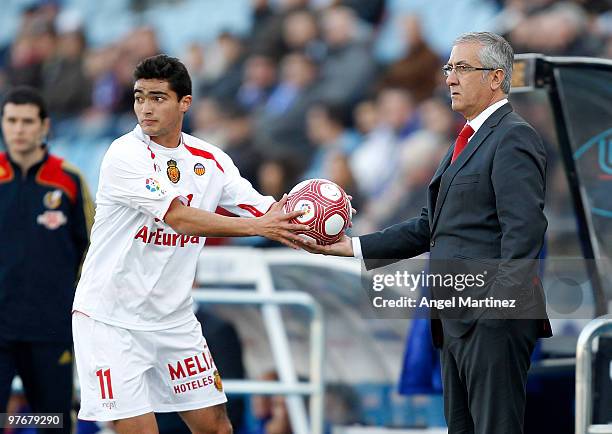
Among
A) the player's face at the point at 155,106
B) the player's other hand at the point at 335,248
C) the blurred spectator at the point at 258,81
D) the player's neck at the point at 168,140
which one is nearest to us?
the player's face at the point at 155,106

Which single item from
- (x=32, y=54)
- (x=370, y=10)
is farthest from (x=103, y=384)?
(x=32, y=54)

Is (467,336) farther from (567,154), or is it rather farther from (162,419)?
(162,419)

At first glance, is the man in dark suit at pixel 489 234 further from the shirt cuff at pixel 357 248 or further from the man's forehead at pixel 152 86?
the man's forehead at pixel 152 86

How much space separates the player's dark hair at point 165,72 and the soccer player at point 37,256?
1482 millimetres

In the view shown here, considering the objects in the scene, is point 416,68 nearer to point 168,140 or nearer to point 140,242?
point 168,140

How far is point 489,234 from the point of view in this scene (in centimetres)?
495

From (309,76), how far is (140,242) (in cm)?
757

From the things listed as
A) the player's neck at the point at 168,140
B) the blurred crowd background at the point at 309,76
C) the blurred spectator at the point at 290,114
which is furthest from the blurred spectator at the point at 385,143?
the player's neck at the point at 168,140

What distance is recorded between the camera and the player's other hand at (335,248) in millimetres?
5688

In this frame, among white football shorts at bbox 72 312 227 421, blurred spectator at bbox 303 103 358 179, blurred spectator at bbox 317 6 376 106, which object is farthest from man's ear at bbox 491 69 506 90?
blurred spectator at bbox 317 6 376 106

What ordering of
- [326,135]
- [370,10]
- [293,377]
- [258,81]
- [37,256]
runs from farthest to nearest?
[258,81] < [370,10] < [326,135] < [293,377] < [37,256]

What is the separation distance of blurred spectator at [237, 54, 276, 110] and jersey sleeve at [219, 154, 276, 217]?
24.7ft

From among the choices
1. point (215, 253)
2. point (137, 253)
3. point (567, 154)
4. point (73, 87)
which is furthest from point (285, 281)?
point (73, 87)

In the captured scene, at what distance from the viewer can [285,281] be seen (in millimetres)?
9023
